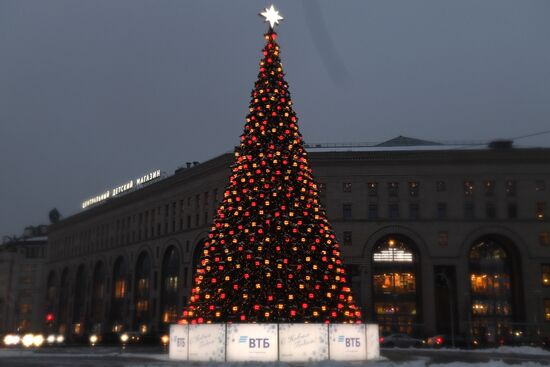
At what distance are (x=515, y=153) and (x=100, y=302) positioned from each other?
70.3m

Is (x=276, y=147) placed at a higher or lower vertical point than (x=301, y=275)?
higher

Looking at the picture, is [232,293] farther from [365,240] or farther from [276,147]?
[365,240]

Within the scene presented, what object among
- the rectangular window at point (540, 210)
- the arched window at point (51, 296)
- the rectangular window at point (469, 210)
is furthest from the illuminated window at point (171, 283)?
the arched window at point (51, 296)

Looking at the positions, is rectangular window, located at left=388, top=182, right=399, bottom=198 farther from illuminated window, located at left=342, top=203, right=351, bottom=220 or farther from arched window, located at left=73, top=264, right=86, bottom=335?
arched window, located at left=73, top=264, right=86, bottom=335

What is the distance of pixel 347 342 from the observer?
32.4 m

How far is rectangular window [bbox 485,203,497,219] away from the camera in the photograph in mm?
73750

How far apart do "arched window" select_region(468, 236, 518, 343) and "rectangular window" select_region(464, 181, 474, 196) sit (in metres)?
5.31

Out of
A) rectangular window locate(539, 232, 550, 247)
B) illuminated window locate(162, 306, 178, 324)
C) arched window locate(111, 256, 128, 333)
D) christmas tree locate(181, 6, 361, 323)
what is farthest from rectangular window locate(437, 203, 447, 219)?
arched window locate(111, 256, 128, 333)

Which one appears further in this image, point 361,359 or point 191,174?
point 191,174

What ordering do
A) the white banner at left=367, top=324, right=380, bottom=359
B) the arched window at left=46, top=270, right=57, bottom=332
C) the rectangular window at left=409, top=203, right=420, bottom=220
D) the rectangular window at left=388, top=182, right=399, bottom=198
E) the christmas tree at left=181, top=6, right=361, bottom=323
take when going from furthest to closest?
the arched window at left=46, top=270, right=57, bottom=332, the rectangular window at left=388, top=182, right=399, bottom=198, the rectangular window at left=409, top=203, right=420, bottom=220, the white banner at left=367, top=324, right=380, bottom=359, the christmas tree at left=181, top=6, right=361, bottom=323

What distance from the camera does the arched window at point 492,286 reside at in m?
72.7

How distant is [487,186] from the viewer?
7456 cm

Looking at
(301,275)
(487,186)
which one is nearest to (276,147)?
(301,275)

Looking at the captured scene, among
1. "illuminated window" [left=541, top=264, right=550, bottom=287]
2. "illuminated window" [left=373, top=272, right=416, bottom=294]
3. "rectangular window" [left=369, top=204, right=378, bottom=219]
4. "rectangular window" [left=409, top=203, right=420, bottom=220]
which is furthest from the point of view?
"rectangular window" [left=369, top=204, right=378, bottom=219]
